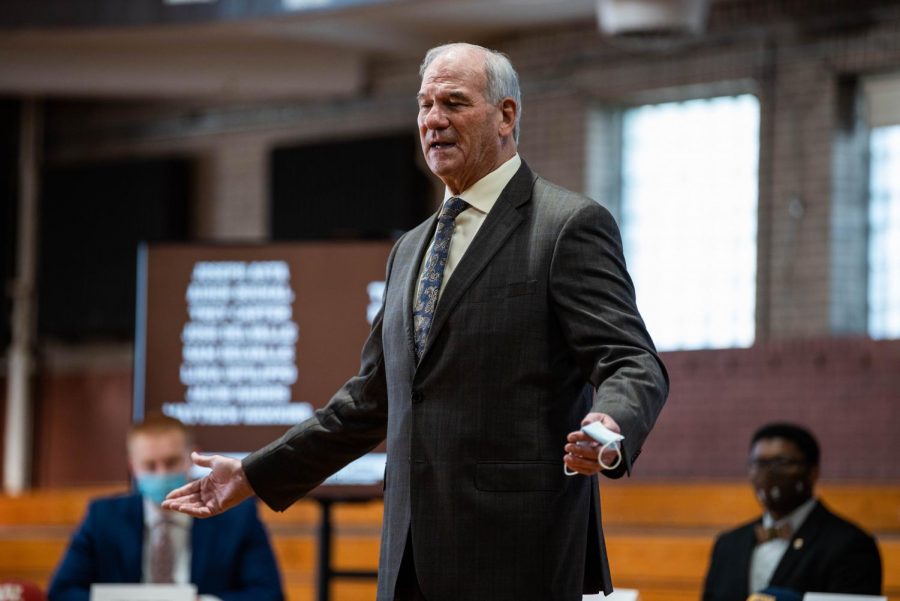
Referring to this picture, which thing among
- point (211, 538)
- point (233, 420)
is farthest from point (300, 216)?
point (211, 538)

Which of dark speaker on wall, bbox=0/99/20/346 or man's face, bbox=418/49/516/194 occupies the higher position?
dark speaker on wall, bbox=0/99/20/346

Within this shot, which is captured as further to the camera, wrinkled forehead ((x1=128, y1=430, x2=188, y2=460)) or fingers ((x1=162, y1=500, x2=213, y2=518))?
wrinkled forehead ((x1=128, y1=430, x2=188, y2=460))

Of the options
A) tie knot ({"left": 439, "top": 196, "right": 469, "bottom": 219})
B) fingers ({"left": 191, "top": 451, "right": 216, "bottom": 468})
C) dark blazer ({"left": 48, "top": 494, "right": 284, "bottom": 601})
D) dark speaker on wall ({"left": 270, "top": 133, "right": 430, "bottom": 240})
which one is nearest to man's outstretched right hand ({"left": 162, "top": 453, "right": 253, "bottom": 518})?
fingers ({"left": 191, "top": 451, "right": 216, "bottom": 468})

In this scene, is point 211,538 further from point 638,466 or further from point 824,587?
point 638,466

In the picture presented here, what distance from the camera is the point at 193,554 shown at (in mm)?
5160

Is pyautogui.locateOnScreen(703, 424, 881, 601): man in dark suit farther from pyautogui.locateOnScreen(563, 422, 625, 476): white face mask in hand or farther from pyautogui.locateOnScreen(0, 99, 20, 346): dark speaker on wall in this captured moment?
pyautogui.locateOnScreen(0, 99, 20, 346): dark speaker on wall

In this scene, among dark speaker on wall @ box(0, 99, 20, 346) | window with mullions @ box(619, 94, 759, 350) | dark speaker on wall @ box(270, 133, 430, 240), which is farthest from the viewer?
dark speaker on wall @ box(0, 99, 20, 346)

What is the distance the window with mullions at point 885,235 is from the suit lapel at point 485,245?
6367 millimetres

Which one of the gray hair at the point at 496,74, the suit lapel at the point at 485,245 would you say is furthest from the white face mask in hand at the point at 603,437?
the gray hair at the point at 496,74

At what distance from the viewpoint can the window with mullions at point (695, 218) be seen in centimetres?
899

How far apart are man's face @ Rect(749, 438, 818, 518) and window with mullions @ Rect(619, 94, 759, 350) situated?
3.55 meters

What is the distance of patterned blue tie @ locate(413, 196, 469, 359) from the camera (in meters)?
2.55

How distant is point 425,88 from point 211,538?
2977 mm

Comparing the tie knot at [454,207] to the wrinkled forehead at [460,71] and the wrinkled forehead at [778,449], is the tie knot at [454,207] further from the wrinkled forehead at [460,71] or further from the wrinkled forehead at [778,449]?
the wrinkled forehead at [778,449]
